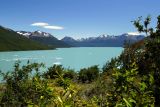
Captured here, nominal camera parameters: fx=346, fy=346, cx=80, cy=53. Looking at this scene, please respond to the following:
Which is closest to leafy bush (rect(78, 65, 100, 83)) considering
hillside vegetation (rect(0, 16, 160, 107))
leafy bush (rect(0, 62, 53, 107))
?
leafy bush (rect(0, 62, 53, 107))

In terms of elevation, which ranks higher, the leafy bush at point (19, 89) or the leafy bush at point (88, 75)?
the leafy bush at point (19, 89)

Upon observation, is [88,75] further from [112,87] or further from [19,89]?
[112,87]

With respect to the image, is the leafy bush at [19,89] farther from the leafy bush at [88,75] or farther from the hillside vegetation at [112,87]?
the leafy bush at [88,75]

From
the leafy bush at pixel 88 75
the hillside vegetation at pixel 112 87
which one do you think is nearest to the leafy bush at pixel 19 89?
the hillside vegetation at pixel 112 87

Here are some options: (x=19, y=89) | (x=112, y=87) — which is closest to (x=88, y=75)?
(x=19, y=89)

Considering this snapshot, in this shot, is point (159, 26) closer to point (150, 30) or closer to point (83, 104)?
point (150, 30)

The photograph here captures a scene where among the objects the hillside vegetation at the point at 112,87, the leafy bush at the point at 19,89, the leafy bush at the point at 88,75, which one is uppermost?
the hillside vegetation at the point at 112,87

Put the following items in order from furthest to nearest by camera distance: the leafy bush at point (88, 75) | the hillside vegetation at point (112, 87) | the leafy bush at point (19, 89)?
the leafy bush at point (88, 75) → the leafy bush at point (19, 89) → the hillside vegetation at point (112, 87)

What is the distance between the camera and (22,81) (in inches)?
659

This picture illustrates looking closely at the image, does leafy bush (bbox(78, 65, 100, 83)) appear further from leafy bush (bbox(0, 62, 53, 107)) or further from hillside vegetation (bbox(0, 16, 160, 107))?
hillside vegetation (bbox(0, 16, 160, 107))

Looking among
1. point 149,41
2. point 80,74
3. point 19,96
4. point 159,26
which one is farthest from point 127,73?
point 80,74

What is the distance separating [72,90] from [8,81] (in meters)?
12.2

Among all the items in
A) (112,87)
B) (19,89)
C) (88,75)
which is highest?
(112,87)

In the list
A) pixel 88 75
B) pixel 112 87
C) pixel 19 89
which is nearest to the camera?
pixel 112 87
